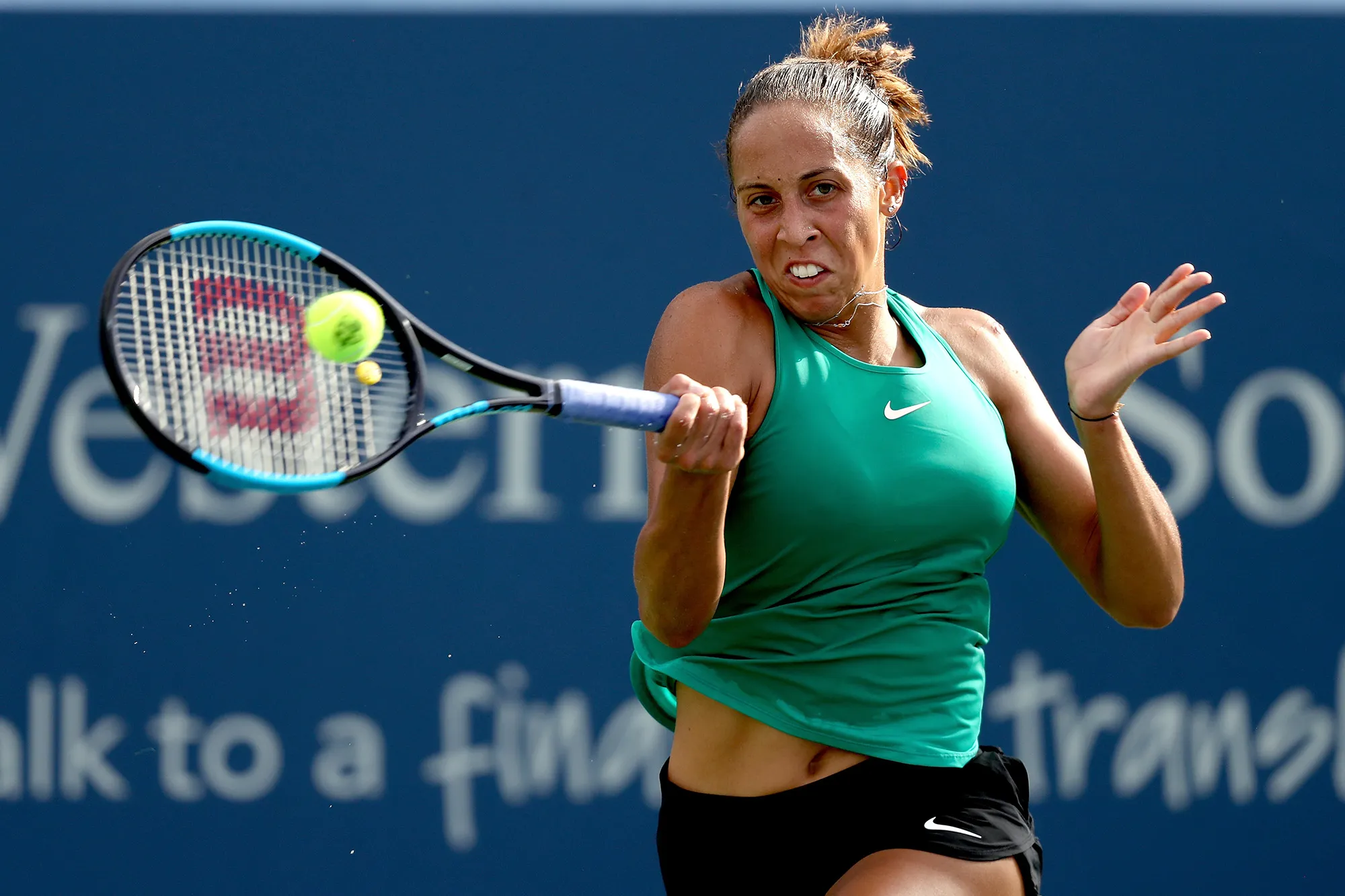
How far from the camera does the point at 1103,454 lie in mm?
2072

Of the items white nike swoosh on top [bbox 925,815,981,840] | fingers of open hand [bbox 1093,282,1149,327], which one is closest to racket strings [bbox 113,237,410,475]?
white nike swoosh on top [bbox 925,815,981,840]

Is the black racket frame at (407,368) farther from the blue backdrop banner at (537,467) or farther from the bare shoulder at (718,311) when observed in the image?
the blue backdrop banner at (537,467)

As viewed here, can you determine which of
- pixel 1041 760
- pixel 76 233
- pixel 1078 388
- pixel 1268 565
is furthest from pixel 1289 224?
pixel 76 233

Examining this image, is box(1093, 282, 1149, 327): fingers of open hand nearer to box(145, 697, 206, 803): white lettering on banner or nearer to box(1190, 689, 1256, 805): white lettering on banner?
box(1190, 689, 1256, 805): white lettering on banner

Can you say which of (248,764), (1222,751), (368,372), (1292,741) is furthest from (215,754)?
(1292,741)

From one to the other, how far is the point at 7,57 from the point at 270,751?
179 cm

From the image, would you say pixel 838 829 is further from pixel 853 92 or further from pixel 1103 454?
pixel 853 92

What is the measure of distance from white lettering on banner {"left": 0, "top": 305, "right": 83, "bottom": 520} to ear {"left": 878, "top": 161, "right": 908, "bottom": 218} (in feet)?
7.43

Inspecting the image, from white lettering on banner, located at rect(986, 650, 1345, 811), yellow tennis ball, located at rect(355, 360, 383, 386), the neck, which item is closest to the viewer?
yellow tennis ball, located at rect(355, 360, 383, 386)

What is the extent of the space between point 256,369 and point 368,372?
0.57ft

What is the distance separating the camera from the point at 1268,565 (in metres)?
3.81

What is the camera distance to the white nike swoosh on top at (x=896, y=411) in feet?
6.52

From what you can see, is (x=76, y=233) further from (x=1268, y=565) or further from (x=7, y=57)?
(x=1268, y=565)

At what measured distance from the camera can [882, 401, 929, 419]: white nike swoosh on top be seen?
6.52 ft
